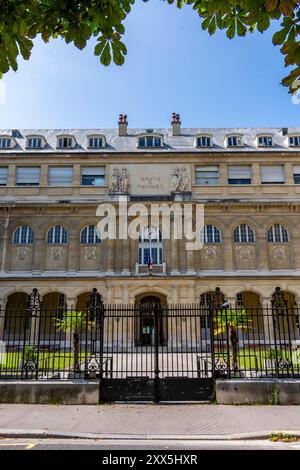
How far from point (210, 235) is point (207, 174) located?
16.6 feet

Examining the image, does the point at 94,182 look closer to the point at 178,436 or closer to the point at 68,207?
the point at 68,207

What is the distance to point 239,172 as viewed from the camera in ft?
99.5

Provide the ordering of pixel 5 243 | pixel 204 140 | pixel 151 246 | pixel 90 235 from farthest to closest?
pixel 204 140 < pixel 90 235 < pixel 151 246 < pixel 5 243

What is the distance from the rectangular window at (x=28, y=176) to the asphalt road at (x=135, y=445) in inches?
989

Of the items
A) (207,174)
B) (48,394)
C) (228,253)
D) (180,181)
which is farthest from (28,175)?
(48,394)

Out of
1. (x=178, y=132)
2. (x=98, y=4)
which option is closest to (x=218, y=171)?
(x=178, y=132)

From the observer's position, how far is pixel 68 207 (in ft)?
95.1

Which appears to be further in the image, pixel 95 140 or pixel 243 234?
pixel 95 140

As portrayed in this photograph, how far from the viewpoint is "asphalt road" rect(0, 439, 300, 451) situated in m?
6.62

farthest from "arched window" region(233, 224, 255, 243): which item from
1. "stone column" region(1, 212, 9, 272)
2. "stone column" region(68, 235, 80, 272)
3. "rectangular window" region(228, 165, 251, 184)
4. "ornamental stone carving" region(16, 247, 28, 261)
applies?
"stone column" region(1, 212, 9, 272)

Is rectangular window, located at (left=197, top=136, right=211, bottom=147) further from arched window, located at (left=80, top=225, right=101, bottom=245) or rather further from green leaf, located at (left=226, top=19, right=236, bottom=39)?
green leaf, located at (left=226, top=19, right=236, bottom=39)

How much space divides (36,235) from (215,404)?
21621mm

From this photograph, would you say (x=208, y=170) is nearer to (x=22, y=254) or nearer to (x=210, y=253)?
(x=210, y=253)

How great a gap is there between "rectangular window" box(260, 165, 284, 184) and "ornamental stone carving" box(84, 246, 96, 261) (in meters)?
14.1
